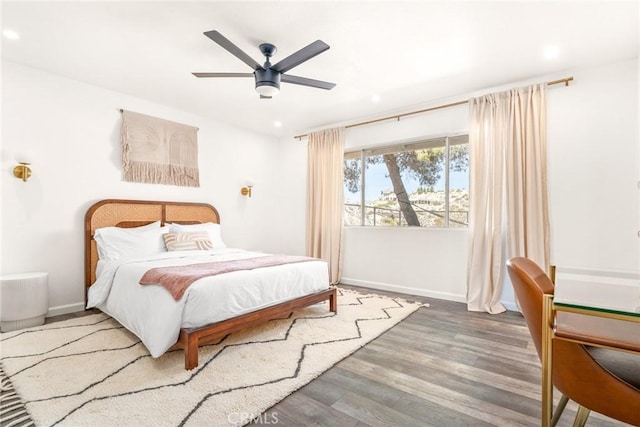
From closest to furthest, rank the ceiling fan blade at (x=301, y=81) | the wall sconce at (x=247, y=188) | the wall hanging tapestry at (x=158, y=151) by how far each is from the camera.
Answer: the ceiling fan blade at (x=301, y=81), the wall hanging tapestry at (x=158, y=151), the wall sconce at (x=247, y=188)

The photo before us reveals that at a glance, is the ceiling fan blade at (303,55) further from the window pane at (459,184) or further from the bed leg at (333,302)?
the window pane at (459,184)

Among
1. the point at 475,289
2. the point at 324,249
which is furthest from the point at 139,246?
the point at 475,289

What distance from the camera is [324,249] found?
16.5 feet

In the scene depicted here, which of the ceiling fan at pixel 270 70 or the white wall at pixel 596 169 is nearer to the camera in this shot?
the ceiling fan at pixel 270 70

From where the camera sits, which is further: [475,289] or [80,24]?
[475,289]

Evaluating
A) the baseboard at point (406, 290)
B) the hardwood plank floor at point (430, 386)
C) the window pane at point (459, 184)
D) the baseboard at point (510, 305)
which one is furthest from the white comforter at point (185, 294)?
the baseboard at point (510, 305)

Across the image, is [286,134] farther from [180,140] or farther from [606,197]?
[606,197]

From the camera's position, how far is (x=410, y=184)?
446cm

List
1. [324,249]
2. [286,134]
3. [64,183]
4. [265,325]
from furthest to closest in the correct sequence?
[286,134] → [324,249] → [64,183] → [265,325]

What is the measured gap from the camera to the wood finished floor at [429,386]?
5.30 feet

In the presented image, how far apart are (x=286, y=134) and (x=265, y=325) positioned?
12.6ft

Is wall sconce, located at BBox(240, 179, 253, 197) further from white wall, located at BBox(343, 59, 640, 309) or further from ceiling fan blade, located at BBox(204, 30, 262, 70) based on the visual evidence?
white wall, located at BBox(343, 59, 640, 309)

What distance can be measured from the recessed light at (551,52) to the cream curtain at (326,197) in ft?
8.88

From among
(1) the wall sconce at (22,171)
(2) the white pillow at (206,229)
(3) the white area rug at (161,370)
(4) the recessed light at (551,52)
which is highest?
(4) the recessed light at (551,52)
